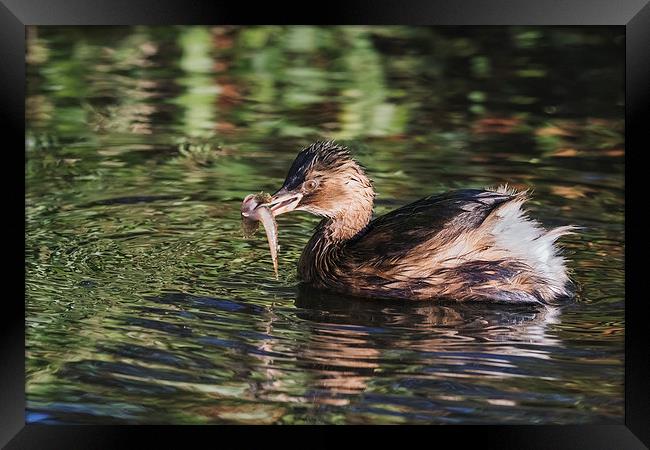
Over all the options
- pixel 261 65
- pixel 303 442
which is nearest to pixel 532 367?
pixel 303 442

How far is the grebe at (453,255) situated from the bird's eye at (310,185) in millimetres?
193

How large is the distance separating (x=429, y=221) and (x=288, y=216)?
168cm

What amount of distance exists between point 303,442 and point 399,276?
181 centimetres

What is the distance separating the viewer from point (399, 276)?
935cm

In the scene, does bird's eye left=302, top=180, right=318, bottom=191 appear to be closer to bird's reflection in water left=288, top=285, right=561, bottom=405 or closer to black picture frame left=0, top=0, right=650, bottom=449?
bird's reflection in water left=288, top=285, right=561, bottom=405

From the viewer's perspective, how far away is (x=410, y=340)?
858 cm

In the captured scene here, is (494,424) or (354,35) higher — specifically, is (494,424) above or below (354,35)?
Result: below

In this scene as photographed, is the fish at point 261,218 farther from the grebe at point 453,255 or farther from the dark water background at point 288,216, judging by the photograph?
the dark water background at point 288,216

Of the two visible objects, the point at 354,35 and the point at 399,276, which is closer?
the point at 399,276

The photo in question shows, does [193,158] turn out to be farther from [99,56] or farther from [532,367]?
[532,367]
